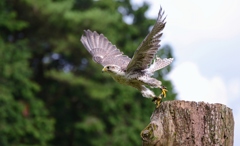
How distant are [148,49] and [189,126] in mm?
1001

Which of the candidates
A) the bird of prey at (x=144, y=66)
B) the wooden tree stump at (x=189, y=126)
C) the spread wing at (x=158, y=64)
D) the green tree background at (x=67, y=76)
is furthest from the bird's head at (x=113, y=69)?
the green tree background at (x=67, y=76)

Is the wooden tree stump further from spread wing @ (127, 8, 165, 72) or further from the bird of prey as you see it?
spread wing @ (127, 8, 165, 72)

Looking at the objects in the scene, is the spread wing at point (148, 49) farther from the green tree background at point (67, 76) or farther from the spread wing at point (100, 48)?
the green tree background at point (67, 76)

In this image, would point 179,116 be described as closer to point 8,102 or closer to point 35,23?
point 8,102

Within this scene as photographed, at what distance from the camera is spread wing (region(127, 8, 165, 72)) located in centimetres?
676

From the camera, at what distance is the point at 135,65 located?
24.1ft

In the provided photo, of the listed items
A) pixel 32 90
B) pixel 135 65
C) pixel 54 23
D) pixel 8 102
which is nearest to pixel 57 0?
pixel 54 23

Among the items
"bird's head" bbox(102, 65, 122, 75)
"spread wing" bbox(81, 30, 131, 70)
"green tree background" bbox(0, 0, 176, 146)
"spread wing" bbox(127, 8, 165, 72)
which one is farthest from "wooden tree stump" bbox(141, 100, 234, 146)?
"green tree background" bbox(0, 0, 176, 146)

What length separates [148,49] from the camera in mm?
7090

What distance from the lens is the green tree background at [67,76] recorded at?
2391 centimetres

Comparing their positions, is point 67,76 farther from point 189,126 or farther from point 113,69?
point 189,126

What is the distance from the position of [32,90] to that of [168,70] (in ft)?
13.9

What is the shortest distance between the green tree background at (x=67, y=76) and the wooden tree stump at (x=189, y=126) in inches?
656

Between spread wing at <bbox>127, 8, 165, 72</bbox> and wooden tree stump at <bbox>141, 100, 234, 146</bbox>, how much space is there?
2.29 feet
